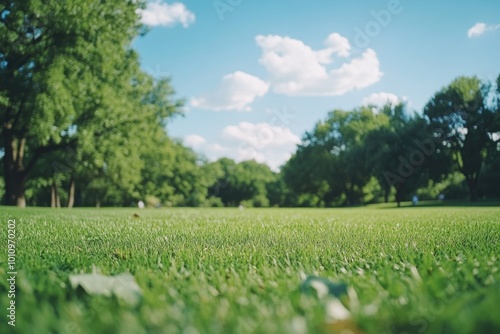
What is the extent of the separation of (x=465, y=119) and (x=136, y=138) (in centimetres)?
3585

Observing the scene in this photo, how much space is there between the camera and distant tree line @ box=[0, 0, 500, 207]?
1920 cm

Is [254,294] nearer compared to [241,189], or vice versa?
[254,294]

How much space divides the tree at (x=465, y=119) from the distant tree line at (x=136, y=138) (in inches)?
4.4

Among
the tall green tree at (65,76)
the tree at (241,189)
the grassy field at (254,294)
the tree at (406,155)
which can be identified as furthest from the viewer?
the tree at (241,189)

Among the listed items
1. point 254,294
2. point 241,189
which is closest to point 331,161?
point 241,189

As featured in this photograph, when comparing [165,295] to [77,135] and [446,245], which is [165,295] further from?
[77,135]

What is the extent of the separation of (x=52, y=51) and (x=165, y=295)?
21.6 m

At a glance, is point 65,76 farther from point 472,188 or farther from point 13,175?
point 472,188

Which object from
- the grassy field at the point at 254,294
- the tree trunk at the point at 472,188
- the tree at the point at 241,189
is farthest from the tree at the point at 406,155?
the tree at the point at 241,189

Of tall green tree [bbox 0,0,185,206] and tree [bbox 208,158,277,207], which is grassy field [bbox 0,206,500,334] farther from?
tree [bbox 208,158,277,207]

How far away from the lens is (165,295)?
173cm

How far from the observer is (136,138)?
2520cm

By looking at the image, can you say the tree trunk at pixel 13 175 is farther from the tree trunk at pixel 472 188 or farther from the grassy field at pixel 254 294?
the tree trunk at pixel 472 188

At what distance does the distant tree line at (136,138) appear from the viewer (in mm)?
19203
